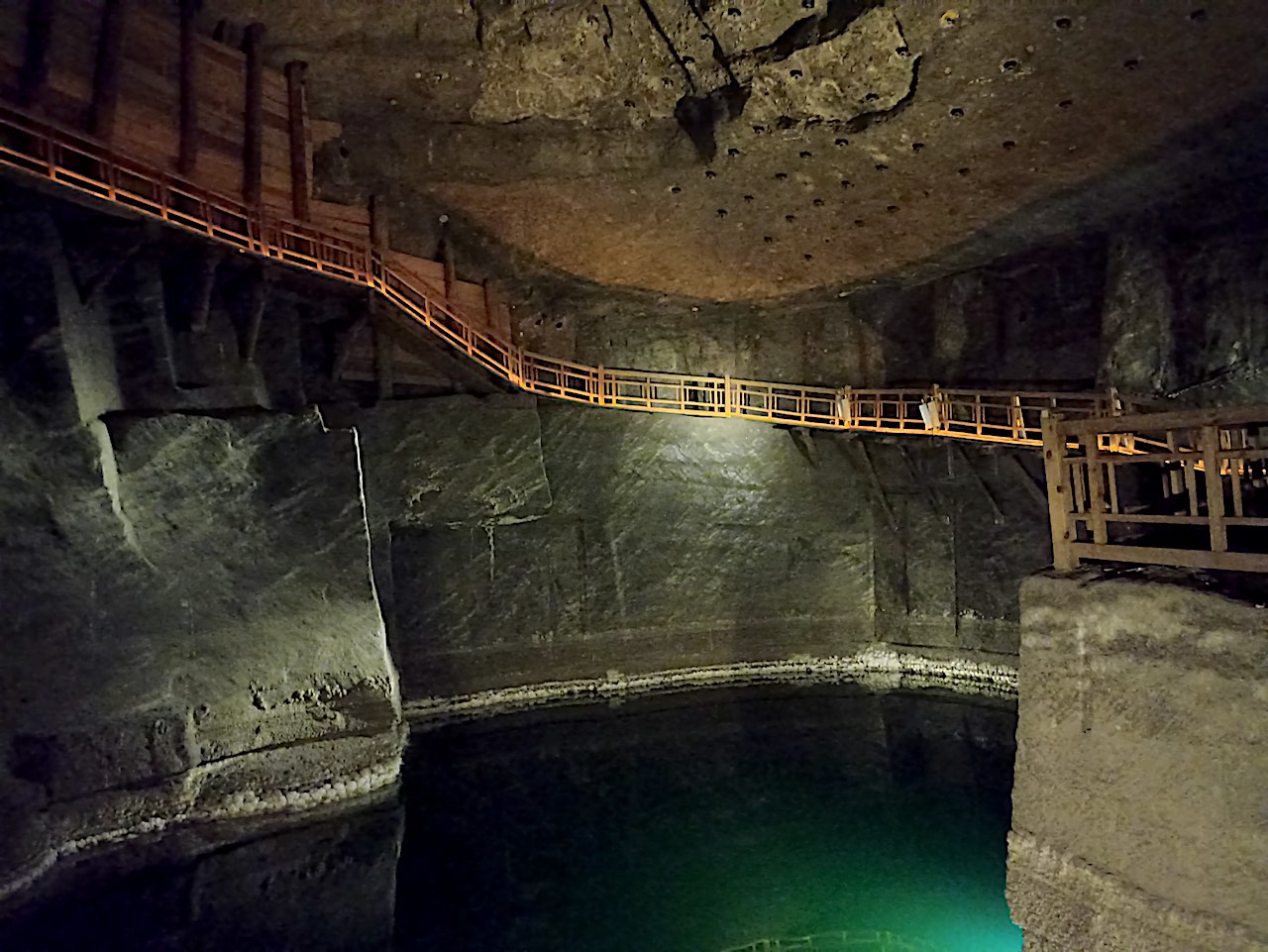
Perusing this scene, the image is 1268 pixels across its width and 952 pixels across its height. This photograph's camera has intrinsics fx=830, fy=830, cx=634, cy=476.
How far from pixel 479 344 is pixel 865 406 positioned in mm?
6987

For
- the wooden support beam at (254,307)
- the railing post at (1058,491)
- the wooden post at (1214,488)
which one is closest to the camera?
the wooden post at (1214,488)

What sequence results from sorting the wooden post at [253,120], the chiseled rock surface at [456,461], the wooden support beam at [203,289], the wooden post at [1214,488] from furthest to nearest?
the chiseled rock surface at [456,461], the wooden post at [253,120], the wooden support beam at [203,289], the wooden post at [1214,488]

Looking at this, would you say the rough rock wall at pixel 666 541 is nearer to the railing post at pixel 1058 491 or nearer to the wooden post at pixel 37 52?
the wooden post at pixel 37 52

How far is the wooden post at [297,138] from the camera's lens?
34.4 ft

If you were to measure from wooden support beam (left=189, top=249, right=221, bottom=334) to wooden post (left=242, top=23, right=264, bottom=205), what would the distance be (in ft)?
3.67

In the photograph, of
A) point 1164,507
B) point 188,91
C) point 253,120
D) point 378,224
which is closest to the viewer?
point 1164,507

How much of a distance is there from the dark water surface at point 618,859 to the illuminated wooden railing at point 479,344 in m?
4.37

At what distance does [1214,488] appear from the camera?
391 cm

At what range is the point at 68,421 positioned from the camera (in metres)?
8.09

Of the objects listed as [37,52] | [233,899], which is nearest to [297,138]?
[37,52]

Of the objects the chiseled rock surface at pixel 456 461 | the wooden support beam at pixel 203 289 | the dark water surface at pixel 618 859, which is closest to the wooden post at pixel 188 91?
the wooden support beam at pixel 203 289

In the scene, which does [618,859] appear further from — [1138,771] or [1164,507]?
[1164,507]

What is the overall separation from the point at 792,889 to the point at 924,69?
8.60 meters

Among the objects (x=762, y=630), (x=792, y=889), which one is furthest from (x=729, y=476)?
(x=792, y=889)
